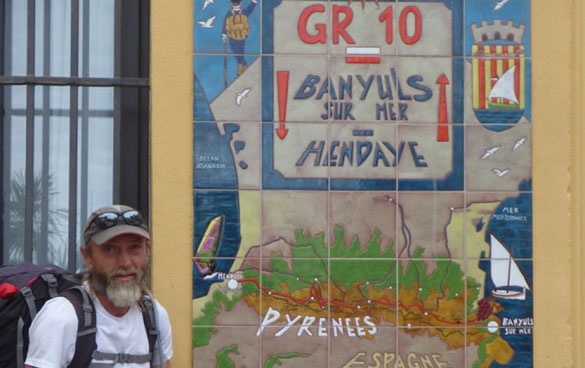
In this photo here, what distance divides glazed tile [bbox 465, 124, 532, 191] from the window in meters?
1.89

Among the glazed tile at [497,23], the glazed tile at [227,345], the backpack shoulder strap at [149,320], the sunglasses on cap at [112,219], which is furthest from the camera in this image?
the glazed tile at [497,23]

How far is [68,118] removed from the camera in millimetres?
6496

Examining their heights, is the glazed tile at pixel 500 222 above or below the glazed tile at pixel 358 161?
below

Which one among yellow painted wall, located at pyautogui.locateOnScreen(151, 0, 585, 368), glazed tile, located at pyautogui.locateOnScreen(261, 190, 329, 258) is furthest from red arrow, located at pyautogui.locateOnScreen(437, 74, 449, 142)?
glazed tile, located at pyautogui.locateOnScreen(261, 190, 329, 258)

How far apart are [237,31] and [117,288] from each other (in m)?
2.58

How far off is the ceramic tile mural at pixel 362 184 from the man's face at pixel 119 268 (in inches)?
79.3

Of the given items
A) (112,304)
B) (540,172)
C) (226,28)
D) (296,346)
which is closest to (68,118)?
(226,28)

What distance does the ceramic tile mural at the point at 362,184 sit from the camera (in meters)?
6.21

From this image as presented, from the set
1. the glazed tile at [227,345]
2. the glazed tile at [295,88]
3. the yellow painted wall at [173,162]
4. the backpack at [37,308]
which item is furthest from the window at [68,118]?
the backpack at [37,308]

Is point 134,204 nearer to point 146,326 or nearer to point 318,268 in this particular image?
point 318,268

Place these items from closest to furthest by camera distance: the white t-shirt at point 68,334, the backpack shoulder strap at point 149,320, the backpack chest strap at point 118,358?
the white t-shirt at point 68,334 < the backpack chest strap at point 118,358 < the backpack shoulder strap at point 149,320

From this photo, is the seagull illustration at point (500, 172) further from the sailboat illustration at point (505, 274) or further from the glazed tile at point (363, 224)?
the glazed tile at point (363, 224)

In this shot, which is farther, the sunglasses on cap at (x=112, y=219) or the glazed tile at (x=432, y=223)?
the glazed tile at (x=432, y=223)

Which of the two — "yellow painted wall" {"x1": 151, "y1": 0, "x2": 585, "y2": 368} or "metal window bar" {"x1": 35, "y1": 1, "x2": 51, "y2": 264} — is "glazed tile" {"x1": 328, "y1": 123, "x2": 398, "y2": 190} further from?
"metal window bar" {"x1": 35, "y1": 1, "x2": 51, "y2": 264}
